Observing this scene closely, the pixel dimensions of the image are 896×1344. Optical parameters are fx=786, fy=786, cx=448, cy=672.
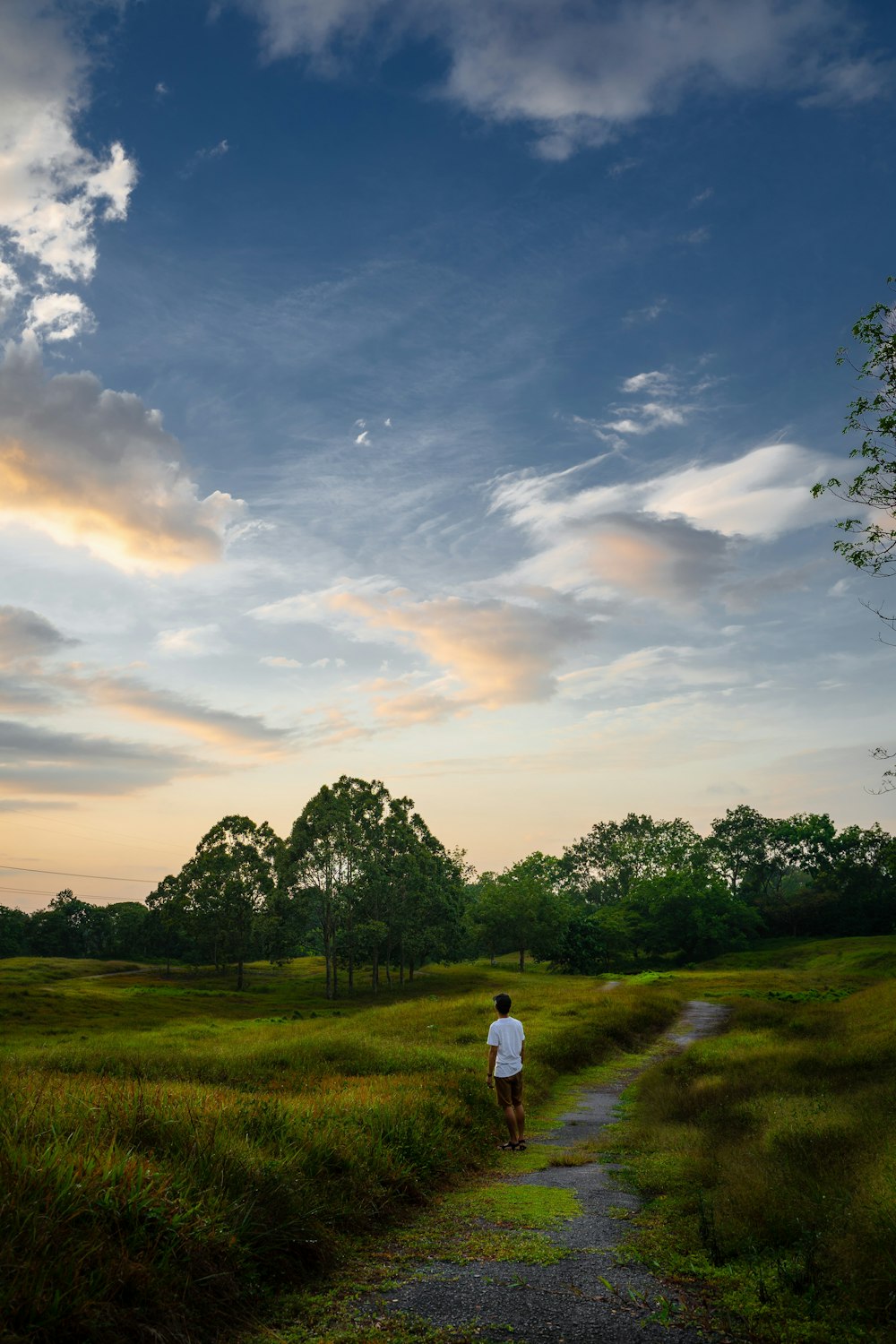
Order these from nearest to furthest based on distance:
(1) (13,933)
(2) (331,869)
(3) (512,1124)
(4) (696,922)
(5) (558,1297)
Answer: (5) (558,1297) < (3) (512,1124) < (2) (331,869) < (4) (696,922) < (1) (13,933)

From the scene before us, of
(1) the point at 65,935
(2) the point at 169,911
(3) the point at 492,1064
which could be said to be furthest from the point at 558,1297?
(1) the point at 65,935

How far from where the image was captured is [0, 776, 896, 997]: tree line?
76.8 meters

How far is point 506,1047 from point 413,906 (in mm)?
70515

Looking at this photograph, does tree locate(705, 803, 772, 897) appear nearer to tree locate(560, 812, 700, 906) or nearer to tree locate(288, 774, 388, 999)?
tree locate(560, 812, 700, 906)

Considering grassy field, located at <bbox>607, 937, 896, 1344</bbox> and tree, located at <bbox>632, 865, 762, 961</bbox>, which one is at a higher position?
grassy field, located at <bbox>607, 937, 896, 1344</bbox>

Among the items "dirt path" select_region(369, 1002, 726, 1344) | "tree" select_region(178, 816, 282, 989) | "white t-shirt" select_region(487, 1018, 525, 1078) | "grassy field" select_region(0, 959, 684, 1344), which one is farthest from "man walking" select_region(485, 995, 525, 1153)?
"tree" select_region(178, 816, 282, 989)

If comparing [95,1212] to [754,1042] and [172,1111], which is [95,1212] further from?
[754,1042]

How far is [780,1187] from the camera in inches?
365

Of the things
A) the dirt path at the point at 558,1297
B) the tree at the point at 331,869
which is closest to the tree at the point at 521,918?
the tree at the point at 331,869

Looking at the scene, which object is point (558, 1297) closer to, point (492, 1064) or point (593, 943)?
point (492, 1064)

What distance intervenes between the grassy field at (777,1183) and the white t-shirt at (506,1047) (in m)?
2.36

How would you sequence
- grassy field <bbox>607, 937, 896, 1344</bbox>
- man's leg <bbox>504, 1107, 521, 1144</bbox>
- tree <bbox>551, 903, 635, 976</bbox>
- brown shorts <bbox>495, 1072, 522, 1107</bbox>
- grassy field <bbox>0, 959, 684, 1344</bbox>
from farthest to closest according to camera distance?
tree <bbox>551, 903, 635, 976</bbox> < brown shorts <bbox>495, 1072, 522, 1107</bbox> < man's leg <bbox>504, 1107, 521, 1144</bbox> < grassy field <bbox>607, 937, 896, 1344</bbox> < grassy field <bbox>0, 959, 684, 1344</bbox>

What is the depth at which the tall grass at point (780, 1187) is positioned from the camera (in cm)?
693

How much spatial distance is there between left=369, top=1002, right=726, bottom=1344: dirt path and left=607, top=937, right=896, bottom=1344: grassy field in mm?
517
